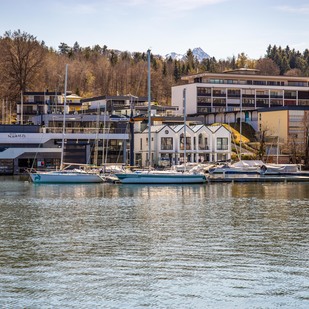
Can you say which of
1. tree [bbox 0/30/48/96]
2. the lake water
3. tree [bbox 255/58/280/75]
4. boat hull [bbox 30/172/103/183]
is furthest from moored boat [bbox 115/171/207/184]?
tree [bbox 255/58/280/75]

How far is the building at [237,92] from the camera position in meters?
129

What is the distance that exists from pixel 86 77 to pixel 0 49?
109ft

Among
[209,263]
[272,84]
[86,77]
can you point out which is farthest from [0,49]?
[209,263]

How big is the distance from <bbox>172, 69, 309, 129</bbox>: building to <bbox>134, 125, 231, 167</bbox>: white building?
30.9 m

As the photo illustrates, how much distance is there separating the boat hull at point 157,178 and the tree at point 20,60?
53405mm

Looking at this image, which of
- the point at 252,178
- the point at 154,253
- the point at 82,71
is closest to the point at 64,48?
the point at 82,71

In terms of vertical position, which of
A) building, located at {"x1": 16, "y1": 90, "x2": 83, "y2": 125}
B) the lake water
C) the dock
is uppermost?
building, located at {"x1": 16, "y1": 90, "x2": 83, "y2": 125}

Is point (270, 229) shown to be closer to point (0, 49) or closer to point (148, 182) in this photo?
point (148, 182)

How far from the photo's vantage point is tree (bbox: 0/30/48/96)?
117 metres

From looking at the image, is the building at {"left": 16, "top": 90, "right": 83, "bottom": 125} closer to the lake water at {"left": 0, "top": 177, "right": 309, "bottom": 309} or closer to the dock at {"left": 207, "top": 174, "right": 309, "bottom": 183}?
the dock at {"left": 207, "top": 174, "right": 309, "bottom": 183}

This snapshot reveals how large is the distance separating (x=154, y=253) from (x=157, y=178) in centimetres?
4024

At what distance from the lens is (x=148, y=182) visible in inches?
2719

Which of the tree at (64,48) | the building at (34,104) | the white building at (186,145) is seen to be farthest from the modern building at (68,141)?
the tree at (64,48)

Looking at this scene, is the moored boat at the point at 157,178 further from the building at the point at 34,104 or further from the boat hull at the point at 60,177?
the building at the point at 34,104
